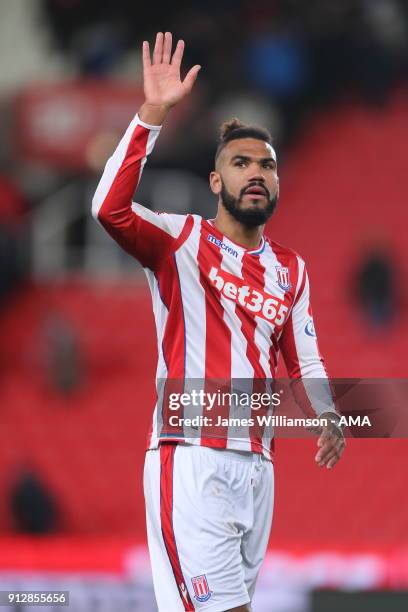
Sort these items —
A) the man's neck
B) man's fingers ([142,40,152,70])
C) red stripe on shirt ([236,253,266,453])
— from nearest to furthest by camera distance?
man's fingers ([142,40,152,70]), red stripe on shirt ([236,253,266,453]), the man's neck

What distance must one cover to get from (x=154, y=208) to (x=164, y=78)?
6.95 metres

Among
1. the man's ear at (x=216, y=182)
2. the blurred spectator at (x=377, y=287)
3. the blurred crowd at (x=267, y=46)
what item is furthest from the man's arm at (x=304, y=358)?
the blurred crowd at (x=267, y=46)

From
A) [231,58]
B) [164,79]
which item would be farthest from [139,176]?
[231,58]

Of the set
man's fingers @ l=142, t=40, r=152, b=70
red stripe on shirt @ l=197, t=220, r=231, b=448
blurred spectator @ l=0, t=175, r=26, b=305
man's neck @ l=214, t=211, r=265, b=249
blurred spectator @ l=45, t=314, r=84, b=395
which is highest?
blurred spectator @ l=0, t=175, r=26, b=305

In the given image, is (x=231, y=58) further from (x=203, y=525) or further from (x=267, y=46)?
(x=203, y=525)

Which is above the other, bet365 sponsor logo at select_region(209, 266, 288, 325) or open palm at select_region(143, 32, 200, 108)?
open palm at select_region(143, 32, 200, 108)

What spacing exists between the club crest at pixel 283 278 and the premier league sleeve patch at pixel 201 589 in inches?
37.7

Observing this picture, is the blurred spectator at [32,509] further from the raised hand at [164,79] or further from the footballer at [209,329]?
the raised hand at [164,79]

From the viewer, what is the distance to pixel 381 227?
34.7ft

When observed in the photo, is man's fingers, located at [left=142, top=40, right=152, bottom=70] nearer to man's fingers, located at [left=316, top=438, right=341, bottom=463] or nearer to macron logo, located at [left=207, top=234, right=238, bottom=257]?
macron logo, located at [left=207, top=234, right=238, bottom=257]

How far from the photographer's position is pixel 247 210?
3686 mm

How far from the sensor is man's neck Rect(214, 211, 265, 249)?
3.76 m

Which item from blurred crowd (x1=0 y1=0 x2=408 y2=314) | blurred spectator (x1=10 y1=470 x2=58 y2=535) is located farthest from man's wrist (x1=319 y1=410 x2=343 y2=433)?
blurred crowd (x1=0 y1=0 x2=408 y2=314)

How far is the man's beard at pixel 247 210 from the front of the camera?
12.1 ft
